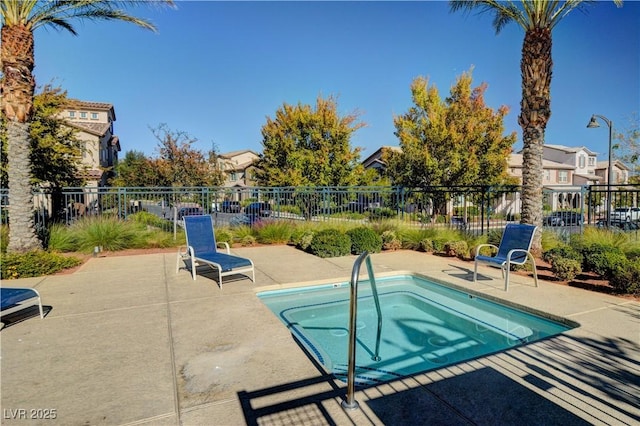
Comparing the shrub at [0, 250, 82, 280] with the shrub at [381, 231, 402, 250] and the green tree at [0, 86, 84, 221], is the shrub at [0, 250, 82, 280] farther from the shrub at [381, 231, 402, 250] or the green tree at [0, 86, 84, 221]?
the shrub at [381, 231, 402, 250]

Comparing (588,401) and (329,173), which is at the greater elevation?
(329,173)

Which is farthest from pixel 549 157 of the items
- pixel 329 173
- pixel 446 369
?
pixel 446 369

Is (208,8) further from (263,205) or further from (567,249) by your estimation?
(567,249)

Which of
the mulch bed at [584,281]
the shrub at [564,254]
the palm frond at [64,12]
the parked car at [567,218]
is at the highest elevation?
the palm frond at [64,12]

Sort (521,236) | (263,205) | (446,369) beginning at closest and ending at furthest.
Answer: (446,369), (521,236), (263,205)

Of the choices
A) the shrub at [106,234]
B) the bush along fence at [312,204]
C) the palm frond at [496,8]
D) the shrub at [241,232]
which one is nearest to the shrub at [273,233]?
the shrub at [241,232]

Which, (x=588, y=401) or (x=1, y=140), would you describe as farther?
(x=1, y=140)

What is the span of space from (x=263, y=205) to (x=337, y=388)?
44.1 ft

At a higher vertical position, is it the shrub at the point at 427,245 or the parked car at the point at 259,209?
the parked car at the point at 259,209

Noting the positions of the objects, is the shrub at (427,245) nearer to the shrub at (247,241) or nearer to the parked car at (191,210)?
the shrub at (247,241)

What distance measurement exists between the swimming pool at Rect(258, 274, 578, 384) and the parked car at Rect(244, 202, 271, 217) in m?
8.13

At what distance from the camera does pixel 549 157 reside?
58.3 meters

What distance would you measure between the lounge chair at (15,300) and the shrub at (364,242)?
7.29m

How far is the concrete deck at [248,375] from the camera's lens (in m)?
2.81
